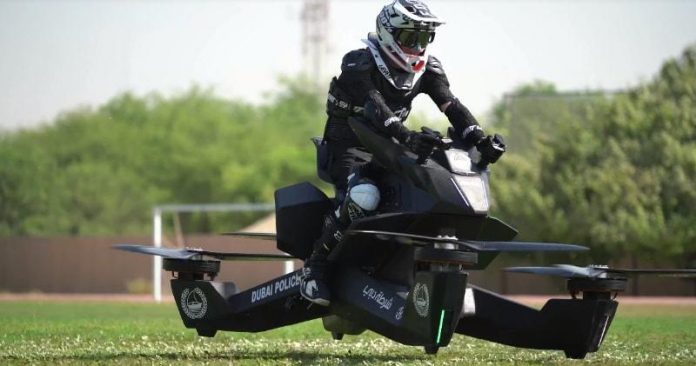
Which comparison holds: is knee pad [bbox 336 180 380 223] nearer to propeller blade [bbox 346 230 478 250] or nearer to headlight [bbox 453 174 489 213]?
propeller blade [bbox 346 230 478 250]

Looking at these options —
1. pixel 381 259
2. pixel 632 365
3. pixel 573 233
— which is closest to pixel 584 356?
pixel 632 365

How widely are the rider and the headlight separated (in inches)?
12.1

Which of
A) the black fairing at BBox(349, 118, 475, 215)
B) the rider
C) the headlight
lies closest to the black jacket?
the rider

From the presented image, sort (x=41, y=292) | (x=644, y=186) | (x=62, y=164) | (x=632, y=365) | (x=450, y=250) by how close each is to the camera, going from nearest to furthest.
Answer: (x=450, y=250)
(x=632, y=365)
(x=644, y=186)
(x=41, y=292)
(x=62, y=164)

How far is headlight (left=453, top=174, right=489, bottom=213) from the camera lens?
393 inches

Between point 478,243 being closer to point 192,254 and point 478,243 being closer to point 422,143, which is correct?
point 422,143

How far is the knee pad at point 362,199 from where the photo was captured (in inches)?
410

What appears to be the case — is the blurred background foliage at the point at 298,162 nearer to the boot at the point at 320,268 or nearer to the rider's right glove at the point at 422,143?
the boot at the point at 320,268

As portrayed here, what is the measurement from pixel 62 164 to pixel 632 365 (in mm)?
52711

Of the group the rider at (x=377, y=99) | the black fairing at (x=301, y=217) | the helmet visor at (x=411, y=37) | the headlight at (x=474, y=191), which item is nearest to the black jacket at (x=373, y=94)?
the rider at (x=377, y=99)

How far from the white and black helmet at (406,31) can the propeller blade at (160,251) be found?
2.62 m

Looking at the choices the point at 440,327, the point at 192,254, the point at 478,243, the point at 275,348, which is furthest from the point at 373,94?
the point at 275,348

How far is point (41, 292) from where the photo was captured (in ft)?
166

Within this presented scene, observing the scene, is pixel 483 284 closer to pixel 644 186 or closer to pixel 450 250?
pixel 644 186
